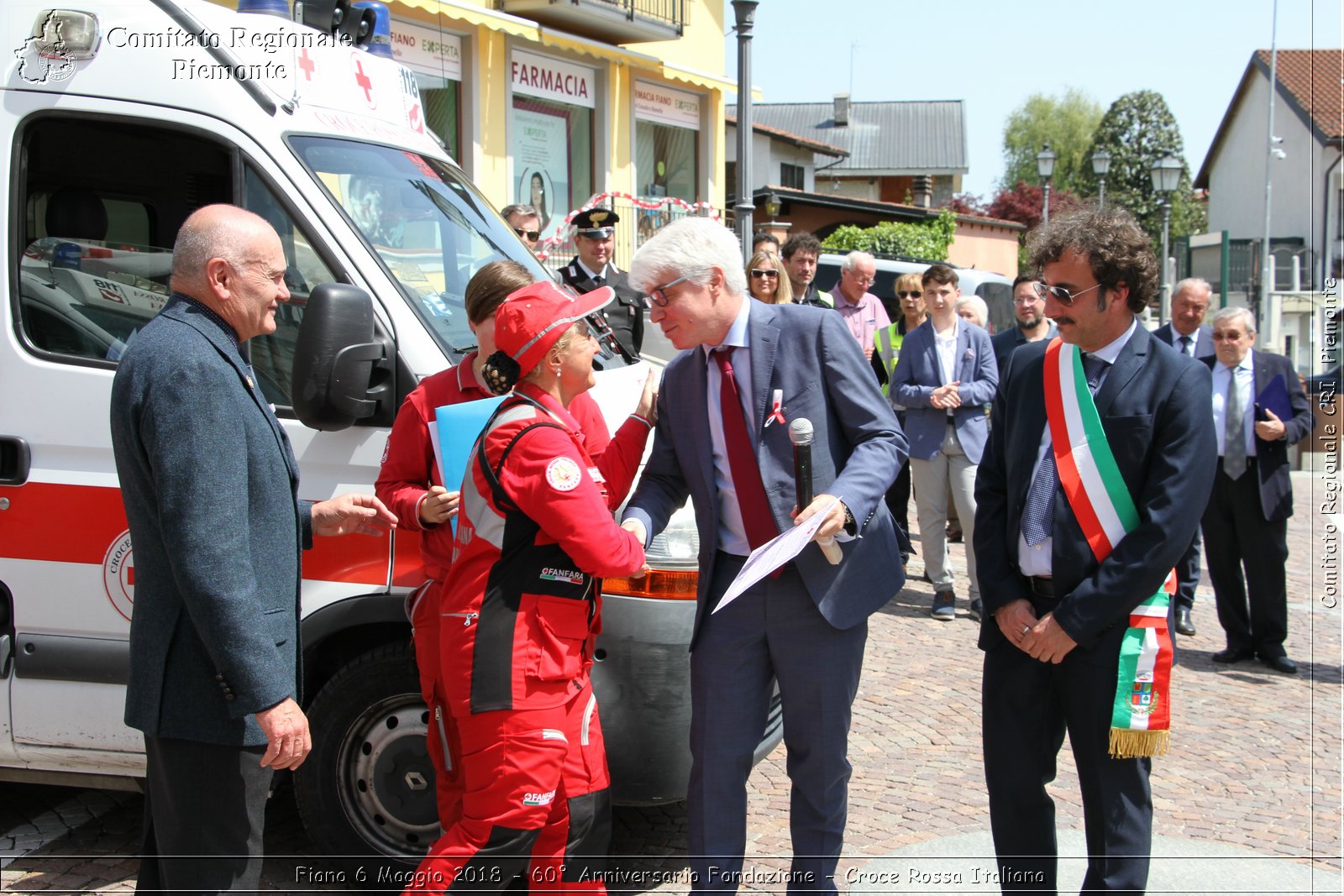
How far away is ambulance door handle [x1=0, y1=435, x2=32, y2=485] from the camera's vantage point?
3836 millimetres

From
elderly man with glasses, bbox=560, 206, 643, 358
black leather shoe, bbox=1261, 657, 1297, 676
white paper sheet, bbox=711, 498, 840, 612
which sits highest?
elderly man with glasses, bbox=560, 206, 643, 358

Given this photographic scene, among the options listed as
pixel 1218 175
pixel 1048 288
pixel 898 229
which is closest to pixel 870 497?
pixel 1048 288

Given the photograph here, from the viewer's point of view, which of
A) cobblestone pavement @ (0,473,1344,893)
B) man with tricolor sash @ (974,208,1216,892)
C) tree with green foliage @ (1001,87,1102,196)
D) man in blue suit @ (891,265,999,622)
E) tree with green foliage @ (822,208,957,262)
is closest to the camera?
man with tricolor sash @ (974,208,1216,892)

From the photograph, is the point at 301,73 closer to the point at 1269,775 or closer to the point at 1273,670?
the point at 1269,775

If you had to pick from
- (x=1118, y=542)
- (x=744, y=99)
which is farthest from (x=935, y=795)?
(x=744, y=99)

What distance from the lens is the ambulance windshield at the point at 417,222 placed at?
12.9 feet

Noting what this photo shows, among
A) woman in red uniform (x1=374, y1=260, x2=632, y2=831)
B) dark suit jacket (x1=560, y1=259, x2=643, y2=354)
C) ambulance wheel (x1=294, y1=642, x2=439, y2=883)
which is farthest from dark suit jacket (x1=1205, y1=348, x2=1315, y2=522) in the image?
ambulance wheel (x1=294, y1=642, x2=439, y2=883)

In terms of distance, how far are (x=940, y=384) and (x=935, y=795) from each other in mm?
3557

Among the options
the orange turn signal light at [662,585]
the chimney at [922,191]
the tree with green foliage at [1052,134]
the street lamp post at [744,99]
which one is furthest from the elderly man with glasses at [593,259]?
the tree with green foliage at [1052,134]

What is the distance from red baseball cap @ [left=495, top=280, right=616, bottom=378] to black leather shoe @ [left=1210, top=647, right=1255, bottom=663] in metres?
5.47

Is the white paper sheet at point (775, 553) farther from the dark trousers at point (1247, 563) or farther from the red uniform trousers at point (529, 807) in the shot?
the dark trousers at point (1247, 563)

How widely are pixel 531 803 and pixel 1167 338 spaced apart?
6.26 meters

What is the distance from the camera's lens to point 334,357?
3.44 m

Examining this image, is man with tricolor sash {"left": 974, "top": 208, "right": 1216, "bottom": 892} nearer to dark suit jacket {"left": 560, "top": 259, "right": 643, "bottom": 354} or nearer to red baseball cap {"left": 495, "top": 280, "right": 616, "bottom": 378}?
red baseball cap {"left": 495, "top": 280, "right": 616, "bottom": 378}
